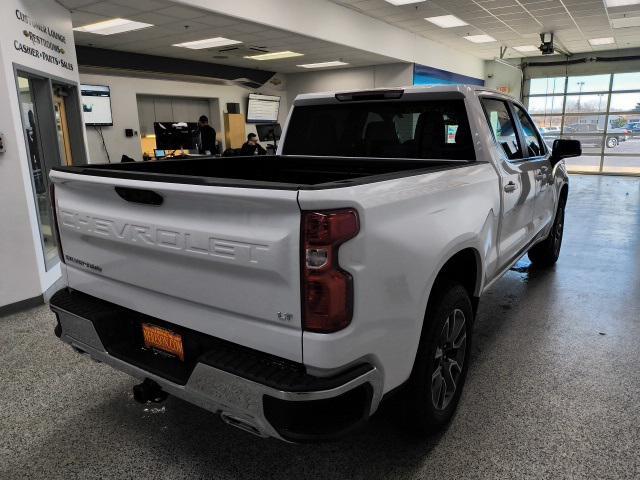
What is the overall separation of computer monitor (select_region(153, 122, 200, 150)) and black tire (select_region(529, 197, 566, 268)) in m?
7.15

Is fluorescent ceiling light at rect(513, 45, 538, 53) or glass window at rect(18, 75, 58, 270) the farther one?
fluorescent ceiling light at rect(513, 45, 538, 53)

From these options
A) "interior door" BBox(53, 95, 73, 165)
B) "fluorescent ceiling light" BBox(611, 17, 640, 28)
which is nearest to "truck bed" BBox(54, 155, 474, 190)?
"interior door" BBox(53, 95, 73, 165)

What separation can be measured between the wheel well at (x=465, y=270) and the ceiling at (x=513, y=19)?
26.2 ft

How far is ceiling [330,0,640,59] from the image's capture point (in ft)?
29.8

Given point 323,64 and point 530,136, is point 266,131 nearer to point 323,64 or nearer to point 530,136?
point 323,64

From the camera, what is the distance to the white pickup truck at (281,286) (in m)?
1.30

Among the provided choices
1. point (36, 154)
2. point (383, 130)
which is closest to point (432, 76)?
point (36, 154)

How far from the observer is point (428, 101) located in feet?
8.68

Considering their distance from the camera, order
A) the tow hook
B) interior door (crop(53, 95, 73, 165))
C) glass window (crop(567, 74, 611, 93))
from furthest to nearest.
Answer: glass window (crop(567, 74, 611, 93)) < interior door (crop(53, 95, 73, 165)) < the tow hook

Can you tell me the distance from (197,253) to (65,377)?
177 cm

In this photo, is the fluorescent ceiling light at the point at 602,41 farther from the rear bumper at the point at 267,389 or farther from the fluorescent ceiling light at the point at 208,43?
the rear bumper at the point at 267,389

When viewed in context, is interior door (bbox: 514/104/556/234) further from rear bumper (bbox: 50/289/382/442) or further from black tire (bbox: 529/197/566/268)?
rear bumper (bbox: 50/289/382/442)

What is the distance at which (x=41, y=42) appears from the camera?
14.4 feet

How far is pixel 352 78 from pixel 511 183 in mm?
11335
